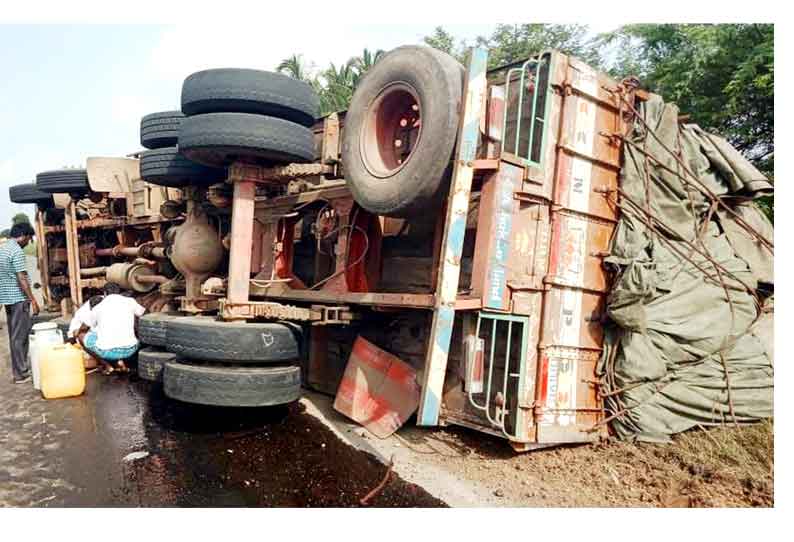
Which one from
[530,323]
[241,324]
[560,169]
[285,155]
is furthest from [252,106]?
[530,323]

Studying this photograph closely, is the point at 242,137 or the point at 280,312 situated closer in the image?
the point at 242,137

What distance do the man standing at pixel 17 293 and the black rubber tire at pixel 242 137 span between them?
2.74 meters

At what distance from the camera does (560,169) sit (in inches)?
156

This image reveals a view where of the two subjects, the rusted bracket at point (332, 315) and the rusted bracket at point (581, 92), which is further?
the rusted bracket at point (332, 315)

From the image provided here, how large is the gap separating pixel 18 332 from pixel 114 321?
1.01 meters

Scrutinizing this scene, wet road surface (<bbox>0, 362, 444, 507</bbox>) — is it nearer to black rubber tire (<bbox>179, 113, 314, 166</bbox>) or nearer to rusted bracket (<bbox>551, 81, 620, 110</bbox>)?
black rubber tire (<bbox>179, 113, 314, 166</bbox>)

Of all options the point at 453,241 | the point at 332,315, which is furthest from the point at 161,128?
the point at 453,241

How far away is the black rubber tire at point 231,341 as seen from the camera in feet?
13.1

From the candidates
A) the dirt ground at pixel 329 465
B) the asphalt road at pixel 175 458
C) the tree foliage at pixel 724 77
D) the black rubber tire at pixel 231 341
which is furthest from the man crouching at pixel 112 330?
the tree foliage at pixel 724 77

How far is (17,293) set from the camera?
582 centimetres

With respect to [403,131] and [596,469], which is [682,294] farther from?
[403,131]

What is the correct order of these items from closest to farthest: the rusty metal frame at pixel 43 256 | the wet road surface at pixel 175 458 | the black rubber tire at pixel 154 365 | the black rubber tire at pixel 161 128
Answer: the wet road surface at pixel 175 458 < the black rubber tire at pixel 154 365 < the black rubber tire at pixel 161 128 < the rusty metal frame at pixel 43 256

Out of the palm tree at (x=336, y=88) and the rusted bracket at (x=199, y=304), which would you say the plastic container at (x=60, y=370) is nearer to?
the rusted bracket at (x=199, y=304)

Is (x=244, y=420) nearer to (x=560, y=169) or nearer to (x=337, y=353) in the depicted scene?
(x=337, y=353)
